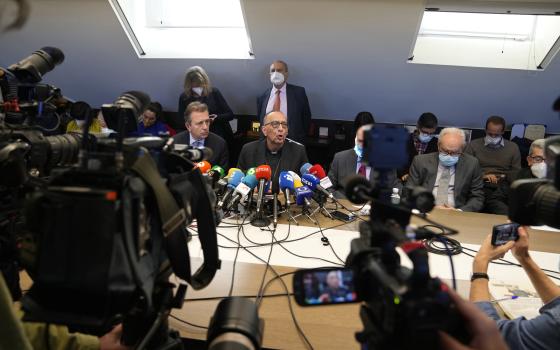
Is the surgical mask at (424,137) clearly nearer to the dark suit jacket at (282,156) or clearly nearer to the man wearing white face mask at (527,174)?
the man wearing white face mask at (527,174)

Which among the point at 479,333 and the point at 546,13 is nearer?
the point at 479,333

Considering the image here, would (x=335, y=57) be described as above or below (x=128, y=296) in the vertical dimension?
above

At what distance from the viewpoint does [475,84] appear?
11.6ft

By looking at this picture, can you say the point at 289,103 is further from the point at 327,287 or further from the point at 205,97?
the point at 327,287

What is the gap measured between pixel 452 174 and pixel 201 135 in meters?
2.04

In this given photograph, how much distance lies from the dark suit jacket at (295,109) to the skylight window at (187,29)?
51cm

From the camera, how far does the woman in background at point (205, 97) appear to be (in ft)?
11.6

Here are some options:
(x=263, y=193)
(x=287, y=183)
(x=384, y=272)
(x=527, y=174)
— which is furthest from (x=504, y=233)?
(x=527, y=174)

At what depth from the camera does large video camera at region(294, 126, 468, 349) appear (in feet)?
1.77

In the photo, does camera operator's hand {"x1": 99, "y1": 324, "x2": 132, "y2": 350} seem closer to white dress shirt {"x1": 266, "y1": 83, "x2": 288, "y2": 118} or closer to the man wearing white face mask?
the man wearing white face mask

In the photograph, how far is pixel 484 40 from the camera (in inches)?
133

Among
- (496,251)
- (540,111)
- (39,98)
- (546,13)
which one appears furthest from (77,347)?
(540,111)

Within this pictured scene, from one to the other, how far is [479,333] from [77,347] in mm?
879

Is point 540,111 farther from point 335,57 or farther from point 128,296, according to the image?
point 128,296
